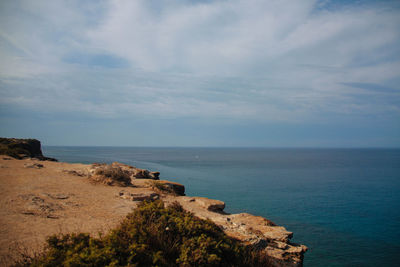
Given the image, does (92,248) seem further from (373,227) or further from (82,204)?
(373,227)

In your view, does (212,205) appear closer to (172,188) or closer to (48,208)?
(172,188)

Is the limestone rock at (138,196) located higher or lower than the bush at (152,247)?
lower

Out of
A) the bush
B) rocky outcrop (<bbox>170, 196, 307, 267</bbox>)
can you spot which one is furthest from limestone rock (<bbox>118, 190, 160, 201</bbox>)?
the bush

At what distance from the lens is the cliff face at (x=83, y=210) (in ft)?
26.5

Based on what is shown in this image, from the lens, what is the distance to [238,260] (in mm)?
6234

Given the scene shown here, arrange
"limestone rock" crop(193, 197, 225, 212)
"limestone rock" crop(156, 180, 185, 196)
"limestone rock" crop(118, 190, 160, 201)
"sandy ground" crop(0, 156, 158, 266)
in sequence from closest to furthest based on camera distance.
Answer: "sandy ground" crop(0, 156, 158, 266)
"limestone rock" crop(118, 190, 160, 201)
"limestone rock" crop(193, 197, 225, 212)
"limestone rock" crop(156, 180, 185, 196)

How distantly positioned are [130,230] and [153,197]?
29.5 feet

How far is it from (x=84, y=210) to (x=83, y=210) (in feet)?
0.14

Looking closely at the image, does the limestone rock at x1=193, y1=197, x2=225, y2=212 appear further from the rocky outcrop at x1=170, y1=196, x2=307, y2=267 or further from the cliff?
the rocky outcrop at x1=170, y1=196, x2=307, y2=267

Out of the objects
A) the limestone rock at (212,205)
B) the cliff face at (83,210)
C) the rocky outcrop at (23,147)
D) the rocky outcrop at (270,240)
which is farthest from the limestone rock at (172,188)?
the rocky outcrop at (23,147)

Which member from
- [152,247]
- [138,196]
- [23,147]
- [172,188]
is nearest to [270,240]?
[152,247]

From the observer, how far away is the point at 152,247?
5.80 meters

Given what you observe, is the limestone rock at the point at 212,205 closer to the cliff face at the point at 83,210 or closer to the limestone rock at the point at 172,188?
the cliff face at the point at 83,210

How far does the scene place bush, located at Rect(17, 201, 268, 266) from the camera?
15.7 ft
